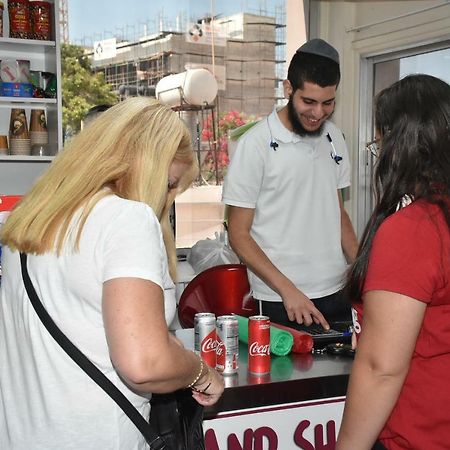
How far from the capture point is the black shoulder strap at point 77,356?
1.13 metres

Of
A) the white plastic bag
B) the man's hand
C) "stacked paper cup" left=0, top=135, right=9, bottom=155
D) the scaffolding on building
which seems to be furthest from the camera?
the scaffolding on building

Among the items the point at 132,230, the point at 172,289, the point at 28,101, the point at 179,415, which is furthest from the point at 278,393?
the point at 28,101

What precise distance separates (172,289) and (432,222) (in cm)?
50

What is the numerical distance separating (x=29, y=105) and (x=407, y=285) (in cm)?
290

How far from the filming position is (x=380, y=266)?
3.67ft

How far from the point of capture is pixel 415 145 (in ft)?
3.82

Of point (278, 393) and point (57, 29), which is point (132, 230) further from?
point (57, 29)

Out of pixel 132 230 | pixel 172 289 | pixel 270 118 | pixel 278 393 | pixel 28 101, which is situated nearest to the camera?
pixel 132 230

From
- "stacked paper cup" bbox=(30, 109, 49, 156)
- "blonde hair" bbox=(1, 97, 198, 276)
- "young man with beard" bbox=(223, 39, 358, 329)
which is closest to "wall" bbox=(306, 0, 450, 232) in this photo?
"young man with beard" bbox=(223, 39, 358, 329)

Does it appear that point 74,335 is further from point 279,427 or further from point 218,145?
point 218,145

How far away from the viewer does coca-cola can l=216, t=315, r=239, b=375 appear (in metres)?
1.62

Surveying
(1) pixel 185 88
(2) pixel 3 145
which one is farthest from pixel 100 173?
(1) pixel 185 88

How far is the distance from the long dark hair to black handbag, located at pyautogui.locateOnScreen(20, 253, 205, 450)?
0.56m

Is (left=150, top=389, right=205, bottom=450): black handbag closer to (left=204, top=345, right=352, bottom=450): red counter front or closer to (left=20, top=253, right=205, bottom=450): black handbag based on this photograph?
(left=20, top=253, right=205, bottom=450): black handbag
